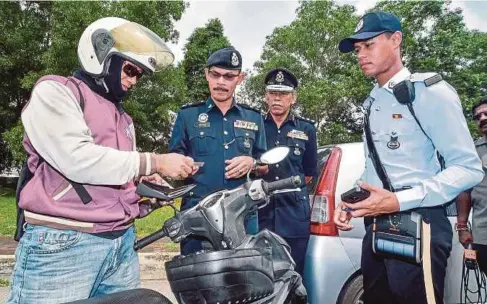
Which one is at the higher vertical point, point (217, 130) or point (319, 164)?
point (217, 130)

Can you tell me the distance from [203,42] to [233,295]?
3455 cm

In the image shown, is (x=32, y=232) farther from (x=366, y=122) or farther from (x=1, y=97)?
(x=1, y=97)

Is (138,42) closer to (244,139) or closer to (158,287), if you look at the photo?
(244,139)

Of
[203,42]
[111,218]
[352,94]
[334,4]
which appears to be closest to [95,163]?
[111,218]

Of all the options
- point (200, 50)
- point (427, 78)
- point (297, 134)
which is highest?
point (200, 50)

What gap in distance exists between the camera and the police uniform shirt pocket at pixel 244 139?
130 inches

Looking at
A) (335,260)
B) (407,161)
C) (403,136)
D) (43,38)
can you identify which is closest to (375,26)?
(403,136)

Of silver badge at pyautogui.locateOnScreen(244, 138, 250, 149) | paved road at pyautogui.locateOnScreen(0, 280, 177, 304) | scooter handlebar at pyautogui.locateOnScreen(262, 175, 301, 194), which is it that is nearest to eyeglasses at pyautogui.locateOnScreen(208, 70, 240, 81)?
silver badge at pyautogui.locateOnScreen(244, 138, 250, 149)

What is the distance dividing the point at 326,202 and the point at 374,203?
1.39 m

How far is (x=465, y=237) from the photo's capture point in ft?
11.5

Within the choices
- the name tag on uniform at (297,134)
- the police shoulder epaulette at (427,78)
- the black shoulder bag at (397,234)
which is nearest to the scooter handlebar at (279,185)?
the black shoulder bag at (397,234)

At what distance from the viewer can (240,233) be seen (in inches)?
67.4

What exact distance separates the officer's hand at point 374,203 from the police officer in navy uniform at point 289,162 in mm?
1606

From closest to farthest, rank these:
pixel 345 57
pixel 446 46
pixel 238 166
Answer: pixel 238 166
pixel 446 46
pixel 345 57
